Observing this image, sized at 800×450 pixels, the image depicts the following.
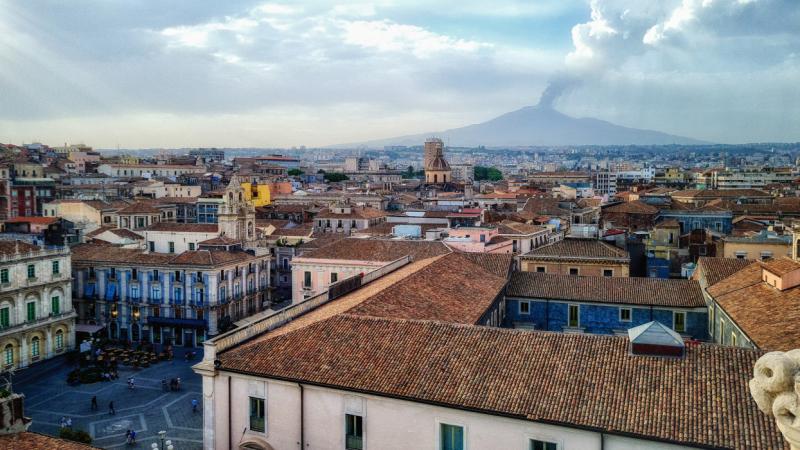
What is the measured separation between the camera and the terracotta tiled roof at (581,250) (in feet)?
146

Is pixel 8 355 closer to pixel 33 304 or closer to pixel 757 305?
pixel 33 304

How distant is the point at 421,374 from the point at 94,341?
129ft

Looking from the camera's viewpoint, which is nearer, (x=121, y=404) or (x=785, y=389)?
(x=785, y=389)

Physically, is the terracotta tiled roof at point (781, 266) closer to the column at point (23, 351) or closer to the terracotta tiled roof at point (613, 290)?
the terracotta tiled roof at point (613, 290)

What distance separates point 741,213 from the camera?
250 ft

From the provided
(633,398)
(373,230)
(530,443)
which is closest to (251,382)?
(530,443)

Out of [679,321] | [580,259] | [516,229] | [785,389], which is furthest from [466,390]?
[516,229]

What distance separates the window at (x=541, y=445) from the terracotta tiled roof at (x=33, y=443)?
1099cm

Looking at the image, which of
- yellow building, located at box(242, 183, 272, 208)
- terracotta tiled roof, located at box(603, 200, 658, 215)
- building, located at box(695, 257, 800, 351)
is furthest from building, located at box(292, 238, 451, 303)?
yellow building, located at box(242, 183, 272, 208)

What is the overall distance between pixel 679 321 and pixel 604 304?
3731mm

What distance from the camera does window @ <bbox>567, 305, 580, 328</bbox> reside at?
120 ft

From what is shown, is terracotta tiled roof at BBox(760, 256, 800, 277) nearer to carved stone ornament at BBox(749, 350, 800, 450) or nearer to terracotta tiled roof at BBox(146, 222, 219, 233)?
carved stone ornament at BBox(749, 350, 800, 450)

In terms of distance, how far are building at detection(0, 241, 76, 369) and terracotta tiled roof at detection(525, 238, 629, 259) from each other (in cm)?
3287

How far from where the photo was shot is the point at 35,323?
46281 millimetres
